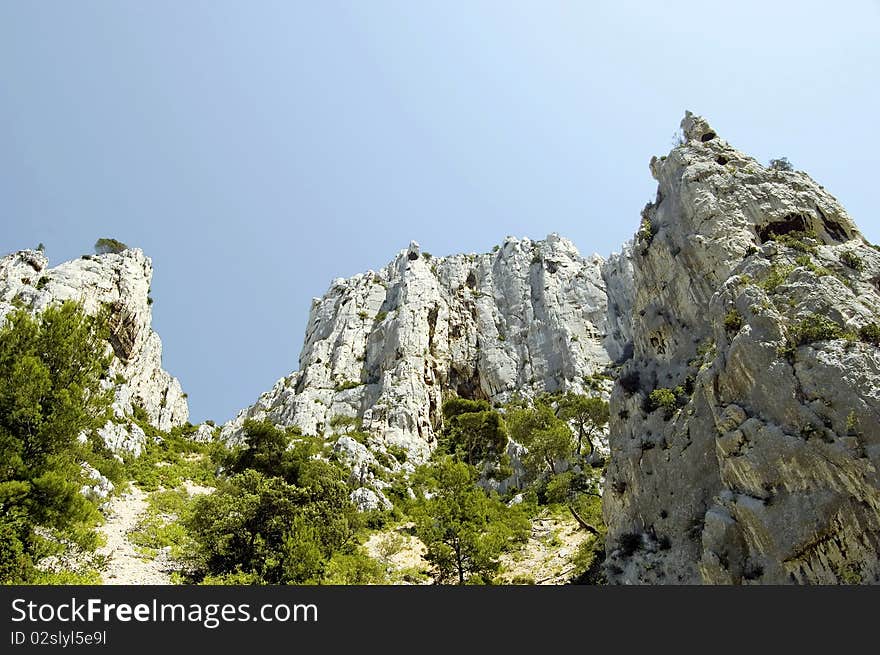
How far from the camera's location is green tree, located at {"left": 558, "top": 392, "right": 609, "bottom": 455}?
5662 centimetres

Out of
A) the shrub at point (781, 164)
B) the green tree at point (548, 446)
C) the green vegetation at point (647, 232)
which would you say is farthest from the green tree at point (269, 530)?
the shrub at point (781, 164)

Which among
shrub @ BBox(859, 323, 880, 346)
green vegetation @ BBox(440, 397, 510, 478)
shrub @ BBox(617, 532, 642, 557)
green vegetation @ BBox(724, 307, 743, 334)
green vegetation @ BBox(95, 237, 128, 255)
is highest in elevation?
green vegetation @ BBox(95, 237, 128, 255)


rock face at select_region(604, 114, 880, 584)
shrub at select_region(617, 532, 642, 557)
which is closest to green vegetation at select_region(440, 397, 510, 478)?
rock face at select_region(604, 114, 880, 584)

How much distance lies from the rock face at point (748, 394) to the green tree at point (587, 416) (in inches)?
677

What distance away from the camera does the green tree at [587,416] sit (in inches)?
2229

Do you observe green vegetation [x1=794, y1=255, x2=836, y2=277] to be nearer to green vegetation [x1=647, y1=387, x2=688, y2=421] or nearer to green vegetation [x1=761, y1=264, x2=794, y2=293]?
green vegetation [x1=761, y1=264, x2=794, y2=293]

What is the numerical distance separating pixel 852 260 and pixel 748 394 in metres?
11.5

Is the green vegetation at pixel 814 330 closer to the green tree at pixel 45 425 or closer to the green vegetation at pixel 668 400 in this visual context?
the green vegetation at pixel 668 400

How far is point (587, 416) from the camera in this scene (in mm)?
58781

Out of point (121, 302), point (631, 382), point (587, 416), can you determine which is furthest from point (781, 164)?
point (121, 302)

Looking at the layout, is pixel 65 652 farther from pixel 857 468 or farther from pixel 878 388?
pixel 878 388

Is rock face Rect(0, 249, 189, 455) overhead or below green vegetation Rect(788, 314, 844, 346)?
overhead

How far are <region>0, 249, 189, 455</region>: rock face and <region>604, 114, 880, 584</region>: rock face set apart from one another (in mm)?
50416

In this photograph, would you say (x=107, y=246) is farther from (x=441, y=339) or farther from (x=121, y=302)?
(x=441, y=339)
